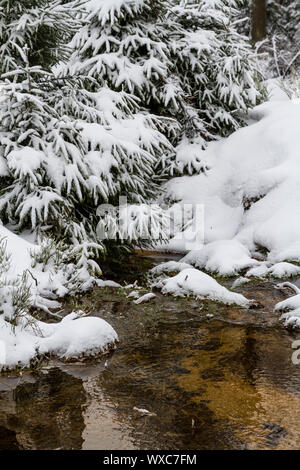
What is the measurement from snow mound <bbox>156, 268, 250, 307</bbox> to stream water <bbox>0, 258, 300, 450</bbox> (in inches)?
18.1

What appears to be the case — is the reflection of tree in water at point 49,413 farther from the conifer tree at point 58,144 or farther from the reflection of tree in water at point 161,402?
the conifer tree at point 58,144

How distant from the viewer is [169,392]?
10.8 ft

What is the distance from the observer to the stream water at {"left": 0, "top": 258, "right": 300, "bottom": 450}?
2721 mm

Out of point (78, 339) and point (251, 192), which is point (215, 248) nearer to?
point (251, 192)

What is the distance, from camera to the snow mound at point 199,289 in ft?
17.3

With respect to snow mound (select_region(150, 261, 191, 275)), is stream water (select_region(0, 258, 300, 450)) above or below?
above

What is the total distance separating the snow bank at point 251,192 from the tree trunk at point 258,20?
6.77m

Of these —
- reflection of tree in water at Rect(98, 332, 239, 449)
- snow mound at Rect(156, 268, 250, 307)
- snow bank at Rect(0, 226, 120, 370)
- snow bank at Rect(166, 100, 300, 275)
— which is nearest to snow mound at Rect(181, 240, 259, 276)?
snow bank at Rect(166, 100, 300, 275)

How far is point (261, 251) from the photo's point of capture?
7.23 meters

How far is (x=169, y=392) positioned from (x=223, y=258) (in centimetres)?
375

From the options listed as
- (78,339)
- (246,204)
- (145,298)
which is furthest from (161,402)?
(246,204)

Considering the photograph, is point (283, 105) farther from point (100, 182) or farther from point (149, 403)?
point (149, 403)

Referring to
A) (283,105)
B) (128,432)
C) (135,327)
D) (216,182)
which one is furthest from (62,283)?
(283,105)

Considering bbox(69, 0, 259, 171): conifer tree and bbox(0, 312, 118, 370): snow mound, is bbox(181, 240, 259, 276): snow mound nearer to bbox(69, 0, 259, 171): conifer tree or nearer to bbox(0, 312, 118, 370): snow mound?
bbox(69, 0, 259, 171): conifer tree
